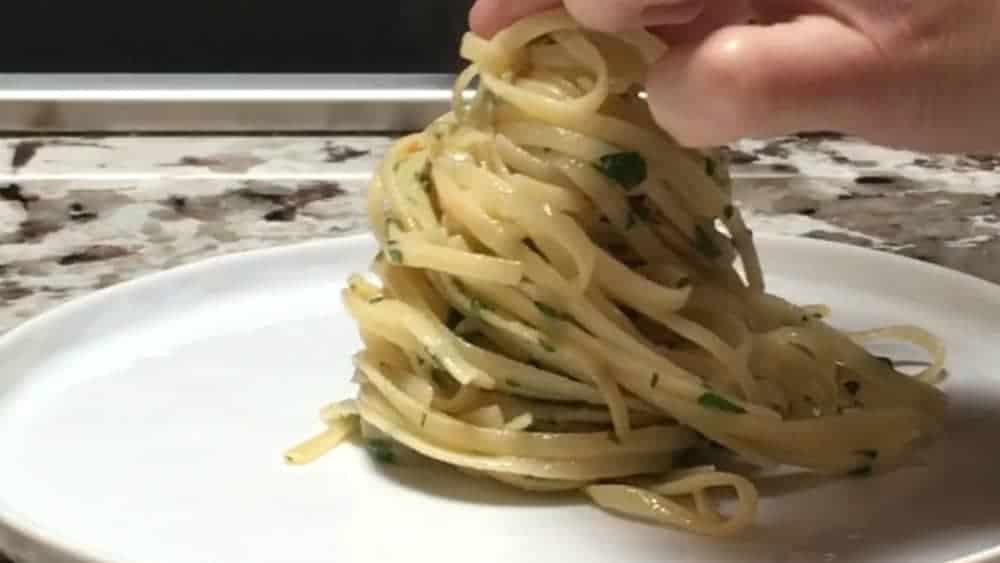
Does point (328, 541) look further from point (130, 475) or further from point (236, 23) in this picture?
point (236, 23)

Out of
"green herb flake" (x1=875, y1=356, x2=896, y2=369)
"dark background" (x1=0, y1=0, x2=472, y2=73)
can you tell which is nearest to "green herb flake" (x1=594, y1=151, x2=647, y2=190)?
"green herb flake" (x1=875, y1=356, x2=896, y2=369)

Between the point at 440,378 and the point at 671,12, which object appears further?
the point at 440,378

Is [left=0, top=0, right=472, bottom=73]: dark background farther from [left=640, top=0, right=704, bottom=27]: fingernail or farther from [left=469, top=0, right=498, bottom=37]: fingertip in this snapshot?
[left=640, top=0, right=704, bottom=27]: fingernail

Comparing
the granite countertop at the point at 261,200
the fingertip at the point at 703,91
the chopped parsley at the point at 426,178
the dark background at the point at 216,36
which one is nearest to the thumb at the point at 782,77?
the fingertip at the point at 703,91

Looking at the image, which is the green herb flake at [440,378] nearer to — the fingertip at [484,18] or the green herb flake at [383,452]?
the green herb flake at [383,452]

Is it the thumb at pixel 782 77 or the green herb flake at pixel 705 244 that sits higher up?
the thumb at pixel 782 77

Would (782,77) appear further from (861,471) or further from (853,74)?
(861,471)

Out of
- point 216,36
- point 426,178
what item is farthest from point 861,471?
point 216,36

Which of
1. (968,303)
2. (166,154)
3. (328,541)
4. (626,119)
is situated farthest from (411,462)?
(166,154)
